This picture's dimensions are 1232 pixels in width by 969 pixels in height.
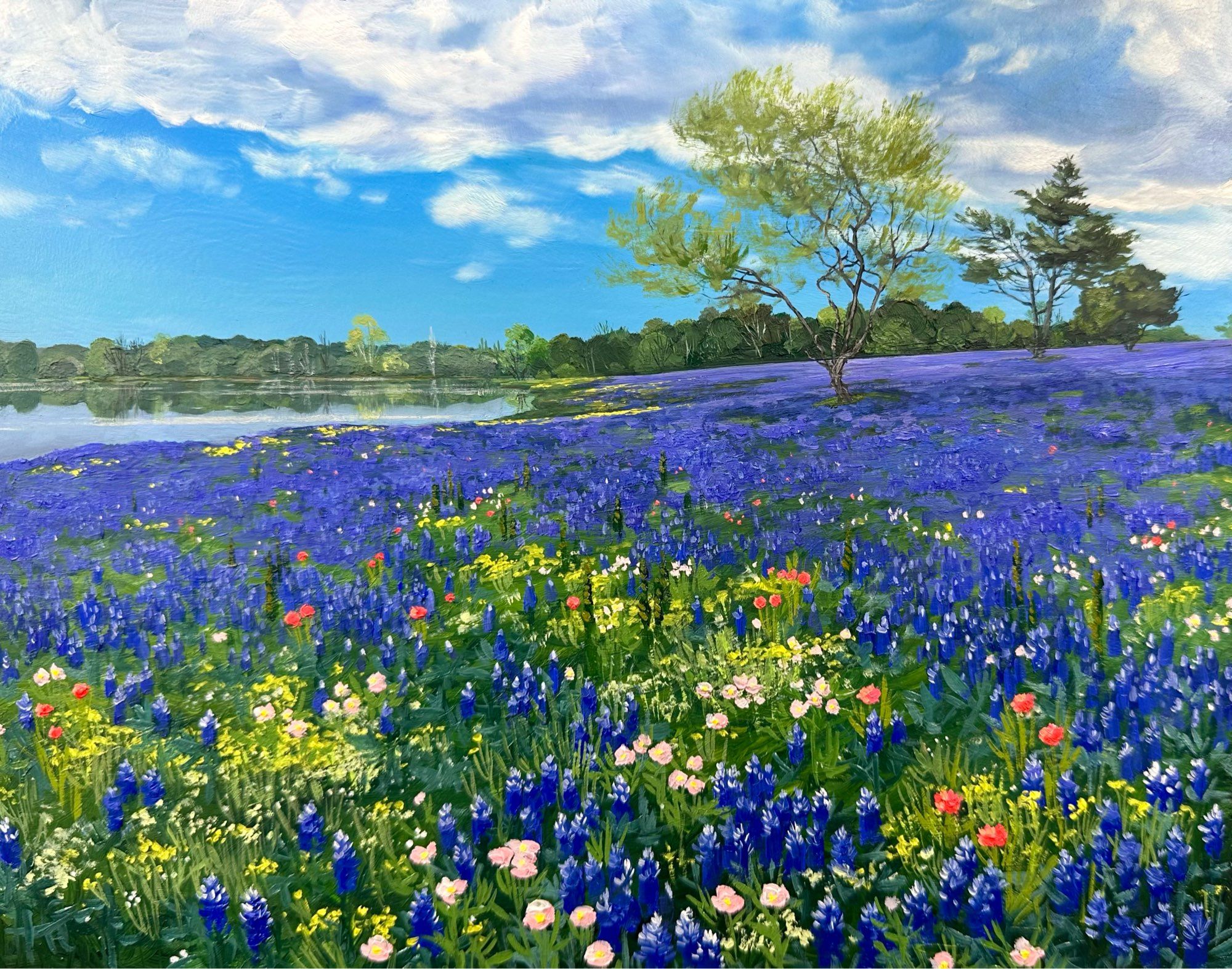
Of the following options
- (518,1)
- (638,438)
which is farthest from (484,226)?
(638,438)

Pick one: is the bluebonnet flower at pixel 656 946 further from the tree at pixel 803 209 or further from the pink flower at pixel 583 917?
the tree at pixel 803 209

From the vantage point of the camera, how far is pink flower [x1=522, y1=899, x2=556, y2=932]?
1.94 m

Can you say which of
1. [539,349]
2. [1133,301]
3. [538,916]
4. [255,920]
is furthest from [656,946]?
[1133,301]

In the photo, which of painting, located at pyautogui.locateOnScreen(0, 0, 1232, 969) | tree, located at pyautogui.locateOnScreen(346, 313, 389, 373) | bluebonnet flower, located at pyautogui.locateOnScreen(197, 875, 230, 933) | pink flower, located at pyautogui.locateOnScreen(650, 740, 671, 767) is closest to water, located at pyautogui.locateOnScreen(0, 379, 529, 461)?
painting, located at pyautogui.locateOnScreen(0, 0, 1232, 969)

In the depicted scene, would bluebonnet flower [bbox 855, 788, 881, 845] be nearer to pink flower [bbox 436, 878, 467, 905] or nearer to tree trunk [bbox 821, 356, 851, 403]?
pink flower [bbox 436, 878, 467, 905]

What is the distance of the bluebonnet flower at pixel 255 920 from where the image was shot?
1.91 meters

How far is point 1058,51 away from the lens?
5395 millimetres

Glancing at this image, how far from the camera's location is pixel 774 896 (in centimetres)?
193

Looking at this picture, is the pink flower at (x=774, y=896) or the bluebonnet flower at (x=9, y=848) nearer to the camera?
the pink flower at (x=774, y=896)

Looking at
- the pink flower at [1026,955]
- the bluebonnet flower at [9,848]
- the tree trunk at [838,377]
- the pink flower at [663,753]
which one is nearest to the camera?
the pink flower at [1026,955]

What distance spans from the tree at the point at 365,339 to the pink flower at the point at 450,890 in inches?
194

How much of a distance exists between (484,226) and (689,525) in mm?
3014

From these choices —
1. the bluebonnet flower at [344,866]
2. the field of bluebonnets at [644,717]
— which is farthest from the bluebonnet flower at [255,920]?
A: the bluebonnet flower at [344,866]

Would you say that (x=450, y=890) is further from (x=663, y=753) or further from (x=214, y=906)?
(x=663, y=753)
